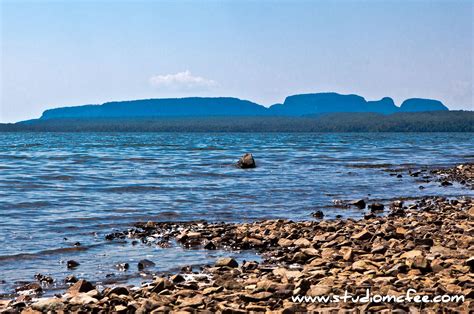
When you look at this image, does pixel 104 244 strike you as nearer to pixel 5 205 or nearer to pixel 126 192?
pixel 5 205

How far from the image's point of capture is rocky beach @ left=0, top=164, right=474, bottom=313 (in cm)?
732

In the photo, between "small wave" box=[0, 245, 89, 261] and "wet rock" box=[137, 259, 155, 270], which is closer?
"wet rock" box=[137, 259, 155, 270]

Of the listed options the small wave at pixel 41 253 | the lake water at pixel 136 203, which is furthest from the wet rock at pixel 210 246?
the small wave at pixel 41 253

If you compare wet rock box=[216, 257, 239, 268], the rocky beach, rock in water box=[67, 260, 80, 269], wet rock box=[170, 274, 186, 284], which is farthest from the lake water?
wet rock box=[170, 274, 186, 284]

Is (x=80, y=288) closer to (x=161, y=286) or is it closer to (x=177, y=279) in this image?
(x=161, y=286)

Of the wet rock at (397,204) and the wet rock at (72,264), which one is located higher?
the wet rock at (72,264)

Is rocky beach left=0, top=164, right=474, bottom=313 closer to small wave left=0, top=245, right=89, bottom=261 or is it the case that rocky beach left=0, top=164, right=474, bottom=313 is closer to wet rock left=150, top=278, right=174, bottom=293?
wet rock left=150, top=278, right=174, bottom=293

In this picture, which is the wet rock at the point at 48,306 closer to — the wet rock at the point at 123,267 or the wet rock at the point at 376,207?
the wet rock at the point at 123,267

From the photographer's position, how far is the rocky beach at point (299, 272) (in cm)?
732

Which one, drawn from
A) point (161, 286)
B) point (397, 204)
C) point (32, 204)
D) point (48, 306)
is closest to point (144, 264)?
point (161, 286)

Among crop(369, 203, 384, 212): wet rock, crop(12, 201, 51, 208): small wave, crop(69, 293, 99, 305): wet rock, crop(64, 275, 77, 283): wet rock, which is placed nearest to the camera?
crop(69, 293, 99, 305): wet rock

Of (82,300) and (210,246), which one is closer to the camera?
(82,300)

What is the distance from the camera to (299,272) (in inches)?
349

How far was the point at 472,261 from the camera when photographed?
327 inches
